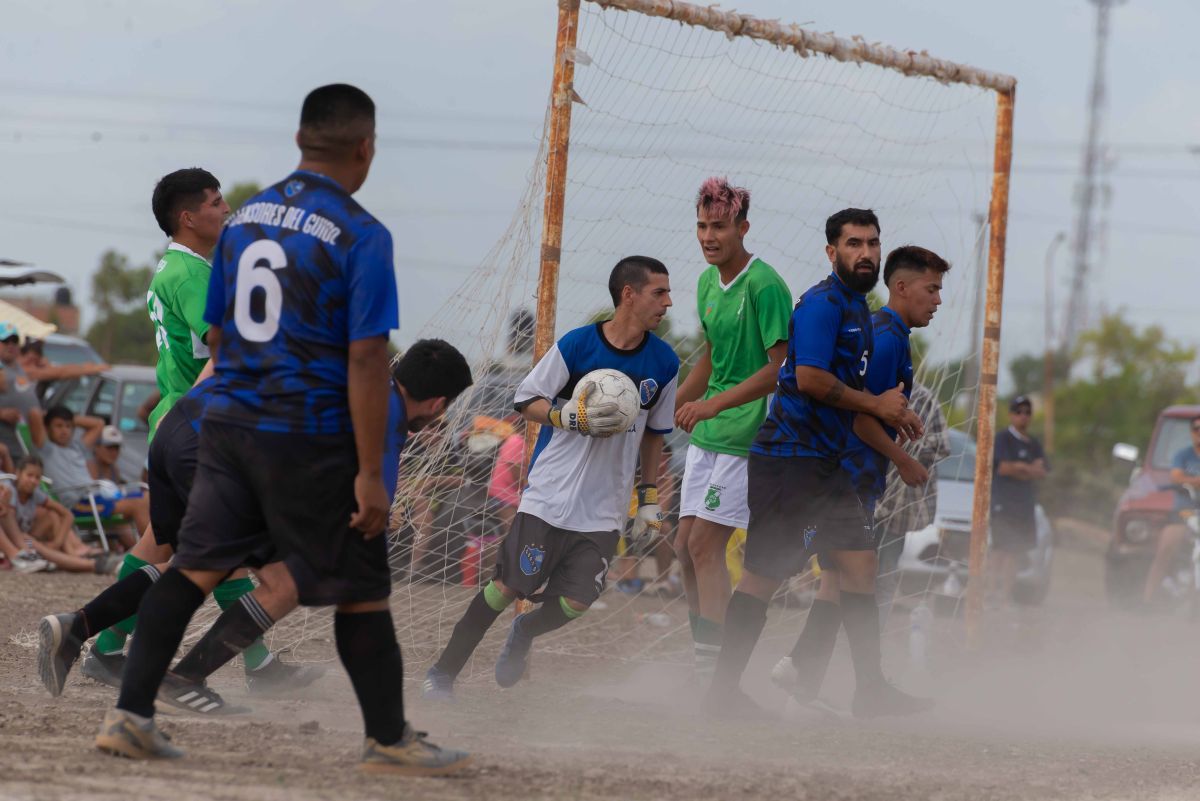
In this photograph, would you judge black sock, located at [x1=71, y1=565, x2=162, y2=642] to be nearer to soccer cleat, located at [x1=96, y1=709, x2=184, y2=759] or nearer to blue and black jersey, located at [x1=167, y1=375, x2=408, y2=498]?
blue and black jersey, located at [x1=167, y1=375, x2=408, y2=498]

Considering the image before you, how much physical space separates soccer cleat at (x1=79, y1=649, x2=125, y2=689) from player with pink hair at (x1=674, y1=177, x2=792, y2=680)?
245 cm

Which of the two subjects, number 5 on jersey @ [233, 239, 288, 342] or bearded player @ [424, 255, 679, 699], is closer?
number 5 on jersey @ [233, 239, 288, 342]

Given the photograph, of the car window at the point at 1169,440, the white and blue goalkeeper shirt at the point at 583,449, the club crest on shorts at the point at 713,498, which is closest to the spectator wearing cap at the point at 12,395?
the white and blue goalkeeper shirt at the point at 583,449

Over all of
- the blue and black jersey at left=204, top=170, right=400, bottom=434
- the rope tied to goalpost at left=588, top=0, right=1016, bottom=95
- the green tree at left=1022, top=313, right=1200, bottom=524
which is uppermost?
the rope tied to goalpost at left=588, top=0, right=1016, bottom=95

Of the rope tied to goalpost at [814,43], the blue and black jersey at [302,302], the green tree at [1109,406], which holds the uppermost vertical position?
the rope tied to goalpost at [814,43]

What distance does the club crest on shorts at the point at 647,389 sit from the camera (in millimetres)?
6180

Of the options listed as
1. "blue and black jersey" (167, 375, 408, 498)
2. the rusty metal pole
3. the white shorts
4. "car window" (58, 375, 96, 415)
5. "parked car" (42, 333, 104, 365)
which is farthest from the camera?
"parked car" (42, 333, 104, 365)

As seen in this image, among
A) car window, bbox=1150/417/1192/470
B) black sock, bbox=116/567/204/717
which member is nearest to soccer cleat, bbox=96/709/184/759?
black sock, bbox=116/567/204/717

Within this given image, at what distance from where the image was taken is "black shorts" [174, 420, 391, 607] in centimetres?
408

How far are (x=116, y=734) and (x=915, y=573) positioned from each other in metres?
9.30

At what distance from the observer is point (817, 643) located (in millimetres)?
6246

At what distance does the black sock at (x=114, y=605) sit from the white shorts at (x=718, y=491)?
233 centimetres

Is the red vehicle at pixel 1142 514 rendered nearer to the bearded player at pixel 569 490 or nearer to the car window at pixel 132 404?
the bearded player at pixel 569 490

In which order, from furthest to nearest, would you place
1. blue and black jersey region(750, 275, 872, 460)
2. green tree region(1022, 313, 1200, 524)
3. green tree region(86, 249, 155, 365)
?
green tree region(86, 249, 155, 365) < green tree region(1022, 313, 1200, 524) < blue and black jersey region(750, 275, 872, 460)
